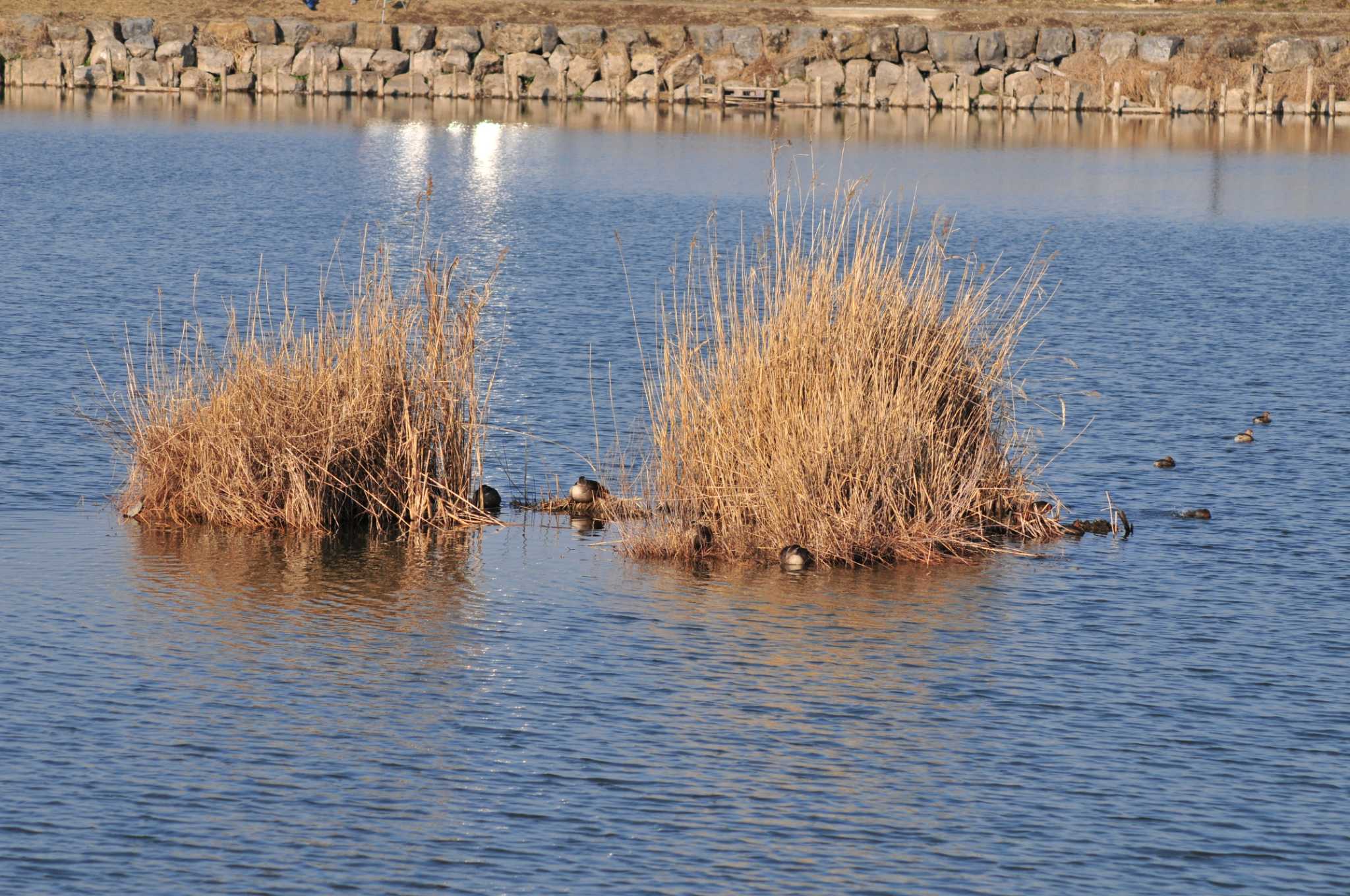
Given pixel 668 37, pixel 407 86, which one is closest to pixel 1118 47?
pixel 668 37

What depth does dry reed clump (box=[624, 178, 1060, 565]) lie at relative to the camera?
39.8 feet

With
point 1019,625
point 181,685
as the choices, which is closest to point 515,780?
point 181,685

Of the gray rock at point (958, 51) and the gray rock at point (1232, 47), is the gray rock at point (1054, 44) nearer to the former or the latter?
the gray rock at point (958, 51)

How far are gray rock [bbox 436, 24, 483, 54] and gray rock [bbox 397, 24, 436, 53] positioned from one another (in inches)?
9.9

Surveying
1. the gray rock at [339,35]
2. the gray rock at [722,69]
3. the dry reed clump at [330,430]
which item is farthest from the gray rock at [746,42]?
the dry reed clump at [330,430]

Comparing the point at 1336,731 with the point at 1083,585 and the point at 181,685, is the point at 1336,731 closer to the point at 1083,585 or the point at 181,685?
the point at 1083,585

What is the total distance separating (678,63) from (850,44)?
6.10 meters

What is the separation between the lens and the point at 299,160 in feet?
139

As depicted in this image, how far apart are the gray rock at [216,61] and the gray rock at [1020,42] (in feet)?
87.0

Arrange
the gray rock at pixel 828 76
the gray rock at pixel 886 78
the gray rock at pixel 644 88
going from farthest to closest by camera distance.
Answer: the gray rock at pixel 644 88
the gray rock at pixel 886 78
the gray rock at pixel 828 76

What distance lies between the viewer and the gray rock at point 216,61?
222 ft

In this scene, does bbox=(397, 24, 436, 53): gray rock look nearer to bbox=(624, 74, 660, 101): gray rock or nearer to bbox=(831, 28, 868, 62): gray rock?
bbox=(624, 74, 660, 101): gray rock

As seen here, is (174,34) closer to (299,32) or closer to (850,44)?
(299,32)

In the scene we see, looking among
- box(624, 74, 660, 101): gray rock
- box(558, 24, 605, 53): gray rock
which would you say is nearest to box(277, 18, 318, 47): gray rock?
box(558, 24, 605, 53): gray rock
